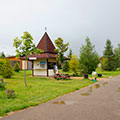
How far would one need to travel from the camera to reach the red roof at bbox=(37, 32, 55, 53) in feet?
80.7

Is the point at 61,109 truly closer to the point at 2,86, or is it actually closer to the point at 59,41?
the point at 2,86

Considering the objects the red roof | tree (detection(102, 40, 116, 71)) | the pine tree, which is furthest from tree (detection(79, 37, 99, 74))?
tree (detection(102, 40, 116, 71))

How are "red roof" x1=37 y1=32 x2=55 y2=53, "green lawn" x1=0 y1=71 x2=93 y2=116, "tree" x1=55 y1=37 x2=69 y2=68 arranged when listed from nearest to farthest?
1. "green lawn" x1=0 y1=71 x2=93 y2=116
2. "tree" x1=55 y1=37 x2=69 y2=68
3. "red roof" x1=37 y1=32 x2=55 y2=53

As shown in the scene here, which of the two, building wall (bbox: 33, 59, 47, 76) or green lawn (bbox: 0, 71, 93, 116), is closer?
green lawn (bbox: 0, 71, 93, 116)

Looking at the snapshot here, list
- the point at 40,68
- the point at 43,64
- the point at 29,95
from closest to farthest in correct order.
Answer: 1. the point at 29,95
2. the point at 43,64
3. the point at 40,68

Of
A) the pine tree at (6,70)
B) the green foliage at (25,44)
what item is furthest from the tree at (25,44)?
the pine tree at (6,70)

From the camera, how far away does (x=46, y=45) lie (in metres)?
24.8

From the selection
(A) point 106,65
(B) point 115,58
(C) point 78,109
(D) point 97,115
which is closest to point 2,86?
(C) point 78,109

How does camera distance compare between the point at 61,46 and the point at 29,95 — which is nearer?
the point at 29,95

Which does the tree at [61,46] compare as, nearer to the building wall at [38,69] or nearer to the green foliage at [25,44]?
the building wall at [38,69]

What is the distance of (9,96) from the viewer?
7.72 m

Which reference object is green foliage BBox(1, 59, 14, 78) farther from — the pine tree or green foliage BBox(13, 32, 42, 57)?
green foliage BBox(13, 32, 42, 57)

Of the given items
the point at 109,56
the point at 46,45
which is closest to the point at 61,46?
the point at 46,45

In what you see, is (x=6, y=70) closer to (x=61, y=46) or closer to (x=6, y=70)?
(x=6, y=70)
